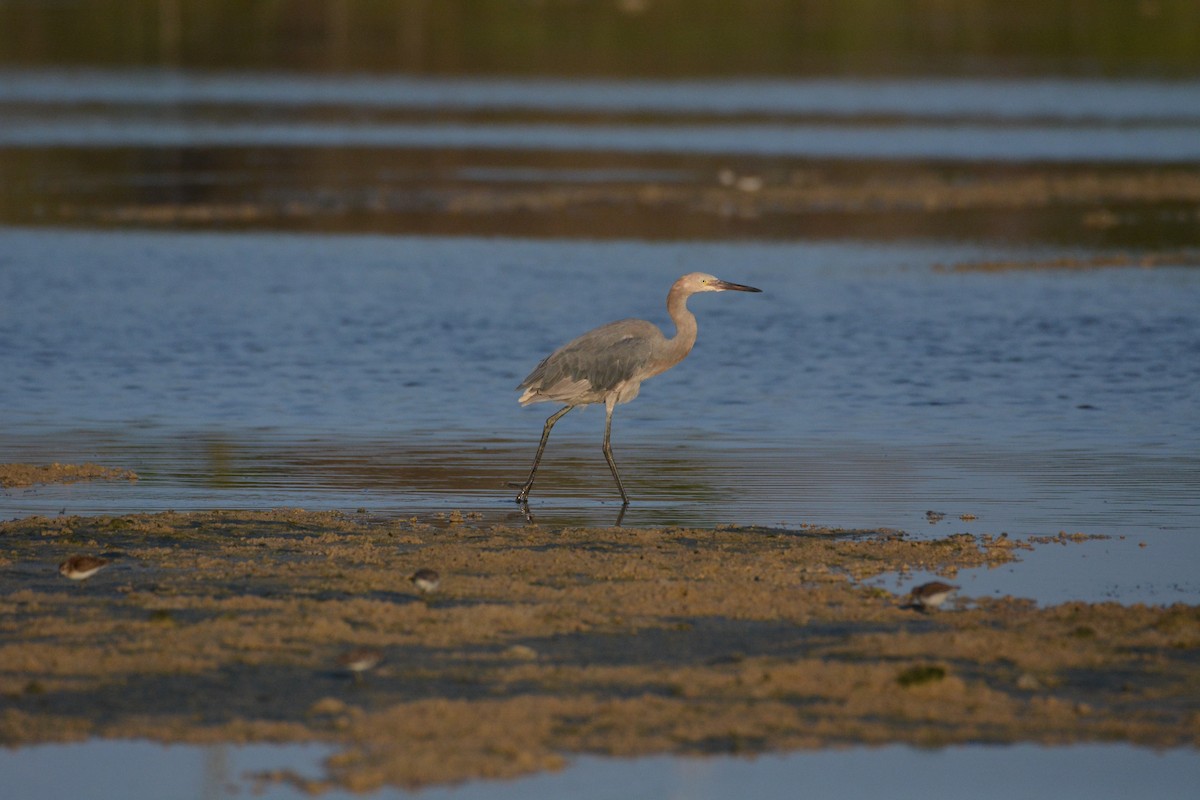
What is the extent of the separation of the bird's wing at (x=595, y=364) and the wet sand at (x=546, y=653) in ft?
7.65

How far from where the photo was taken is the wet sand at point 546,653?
7.57 metres

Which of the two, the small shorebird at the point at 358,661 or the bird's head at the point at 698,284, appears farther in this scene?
the bird's head at the point at 698,284

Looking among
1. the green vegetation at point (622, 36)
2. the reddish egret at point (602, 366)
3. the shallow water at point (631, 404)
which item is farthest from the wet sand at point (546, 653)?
the green vegetation at point (622, 36)

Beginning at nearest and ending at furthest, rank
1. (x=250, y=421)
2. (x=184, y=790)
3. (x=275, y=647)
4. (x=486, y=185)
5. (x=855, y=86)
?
1. (x=184, y=790)
2. (x=275, y=647)
3. (x=250, y=421)
4. (x=486, y=185)
5. (x=855, y=86)

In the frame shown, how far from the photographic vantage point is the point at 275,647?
8578 millimetres

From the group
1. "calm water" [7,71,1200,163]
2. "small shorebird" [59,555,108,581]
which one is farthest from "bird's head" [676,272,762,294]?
"calm water" [7,71,1200,163]

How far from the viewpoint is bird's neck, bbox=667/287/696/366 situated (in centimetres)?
1342

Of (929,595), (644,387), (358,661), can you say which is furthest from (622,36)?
(358,661)

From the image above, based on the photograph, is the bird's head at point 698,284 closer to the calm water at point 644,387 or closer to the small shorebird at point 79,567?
the calm water at point 644,387

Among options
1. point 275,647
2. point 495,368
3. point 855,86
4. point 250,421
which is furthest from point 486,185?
point 855,86

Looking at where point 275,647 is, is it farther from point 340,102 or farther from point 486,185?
point 340,102

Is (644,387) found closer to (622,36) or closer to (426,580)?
(426,580)

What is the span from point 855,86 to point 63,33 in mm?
48337

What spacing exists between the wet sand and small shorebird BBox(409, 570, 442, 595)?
4.2 inches
